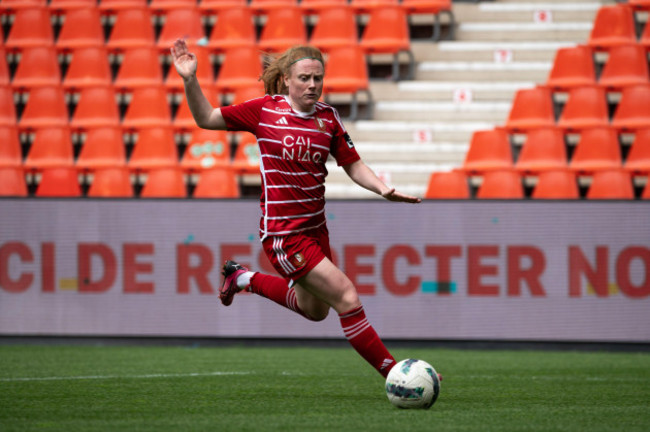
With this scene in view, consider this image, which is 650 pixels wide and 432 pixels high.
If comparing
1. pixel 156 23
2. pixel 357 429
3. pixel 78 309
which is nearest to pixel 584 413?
pixel 357 429

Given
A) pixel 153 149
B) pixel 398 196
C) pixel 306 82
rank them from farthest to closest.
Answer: pixel 153 149 → pixel 306 82 → pixel 398 196

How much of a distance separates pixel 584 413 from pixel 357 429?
1284 mm

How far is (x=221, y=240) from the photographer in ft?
30.7

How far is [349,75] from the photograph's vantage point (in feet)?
38.9

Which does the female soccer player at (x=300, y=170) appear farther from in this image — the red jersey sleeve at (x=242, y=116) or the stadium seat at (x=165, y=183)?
the stadium seat at (x=165, y=183)

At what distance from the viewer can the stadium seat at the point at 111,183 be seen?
11008mm

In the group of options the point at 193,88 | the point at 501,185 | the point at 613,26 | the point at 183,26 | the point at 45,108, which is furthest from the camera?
the point at 183,26

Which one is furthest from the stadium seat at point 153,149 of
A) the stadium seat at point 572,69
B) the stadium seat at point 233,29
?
the stadium seat at point 572,69

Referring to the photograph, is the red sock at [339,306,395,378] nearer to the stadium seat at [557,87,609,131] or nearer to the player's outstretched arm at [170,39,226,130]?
the player's outstretched arm at [170,39,226,130]

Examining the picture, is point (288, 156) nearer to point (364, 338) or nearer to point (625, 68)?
point (364, 338)

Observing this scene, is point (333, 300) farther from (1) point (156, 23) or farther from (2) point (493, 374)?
(1) point (156, 23)

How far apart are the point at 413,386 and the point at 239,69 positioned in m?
7.91

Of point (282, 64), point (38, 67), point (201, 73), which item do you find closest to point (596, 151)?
point (201, 73)

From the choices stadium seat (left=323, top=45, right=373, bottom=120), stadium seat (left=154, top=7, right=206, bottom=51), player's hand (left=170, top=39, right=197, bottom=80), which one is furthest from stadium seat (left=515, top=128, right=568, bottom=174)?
player's hand (left=170, top=39, right=197, bottom=80)
